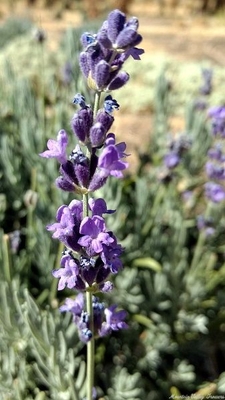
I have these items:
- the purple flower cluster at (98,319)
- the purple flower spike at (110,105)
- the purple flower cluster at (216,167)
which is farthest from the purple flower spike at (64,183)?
the purple flower cluster at (216,167)

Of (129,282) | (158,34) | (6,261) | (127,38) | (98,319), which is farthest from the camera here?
(158,34)

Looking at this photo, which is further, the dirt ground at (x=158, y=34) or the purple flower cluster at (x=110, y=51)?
the dirt ground at (x=158, y=34)

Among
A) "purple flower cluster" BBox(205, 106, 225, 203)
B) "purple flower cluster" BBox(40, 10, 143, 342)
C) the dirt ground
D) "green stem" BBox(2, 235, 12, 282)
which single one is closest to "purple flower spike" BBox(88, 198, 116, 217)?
"purple flower cluster" BBox(40, 10, 143, 342)

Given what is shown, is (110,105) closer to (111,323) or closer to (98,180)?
(98,180)

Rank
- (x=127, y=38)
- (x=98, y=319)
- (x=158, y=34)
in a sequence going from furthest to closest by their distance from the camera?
(x=158, y=34) < (x=98, y=319) < (x=127, y=38)

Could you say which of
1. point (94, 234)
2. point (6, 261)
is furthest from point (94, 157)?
point (6, 261)

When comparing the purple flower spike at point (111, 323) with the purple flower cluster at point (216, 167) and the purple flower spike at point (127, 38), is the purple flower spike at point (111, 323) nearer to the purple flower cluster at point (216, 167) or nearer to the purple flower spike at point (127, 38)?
the purple flower spike at point (127, 38)

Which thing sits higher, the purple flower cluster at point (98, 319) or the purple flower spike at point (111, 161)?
the purple flower spike at point (111, 161)
